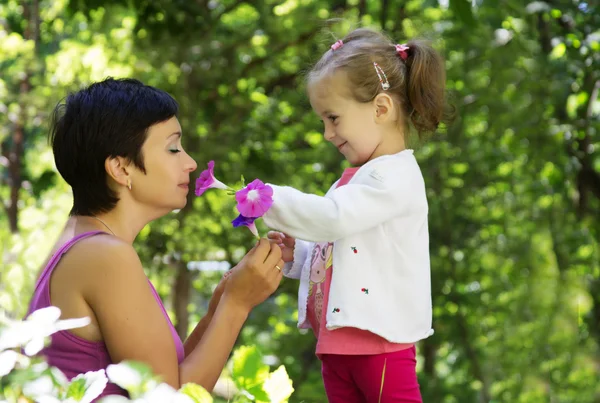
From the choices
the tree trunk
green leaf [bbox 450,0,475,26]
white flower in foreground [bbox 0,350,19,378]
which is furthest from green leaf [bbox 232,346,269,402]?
the tree trunk

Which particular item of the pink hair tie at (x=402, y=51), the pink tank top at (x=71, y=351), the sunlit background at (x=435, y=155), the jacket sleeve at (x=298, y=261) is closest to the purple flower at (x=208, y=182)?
the pink tank top at (x=71, y=351)

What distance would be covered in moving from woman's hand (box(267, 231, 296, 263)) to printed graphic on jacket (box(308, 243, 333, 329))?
0.07 meters

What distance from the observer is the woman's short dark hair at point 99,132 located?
1959 mm

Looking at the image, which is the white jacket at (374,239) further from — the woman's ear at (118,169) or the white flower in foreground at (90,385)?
the white flower in foreground at (90,385)

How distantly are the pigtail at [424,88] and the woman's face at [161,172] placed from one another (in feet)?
2.07

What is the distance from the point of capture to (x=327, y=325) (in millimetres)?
2039

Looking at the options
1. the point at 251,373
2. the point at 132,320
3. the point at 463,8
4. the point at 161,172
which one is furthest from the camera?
the point at 463,8

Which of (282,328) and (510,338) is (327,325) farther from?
(510,338)

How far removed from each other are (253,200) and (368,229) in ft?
1.07

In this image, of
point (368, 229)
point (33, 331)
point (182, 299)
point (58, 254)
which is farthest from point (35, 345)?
point (182, 299)

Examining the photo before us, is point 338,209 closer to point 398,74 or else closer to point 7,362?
point 398,74

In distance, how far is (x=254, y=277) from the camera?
1.95 meters

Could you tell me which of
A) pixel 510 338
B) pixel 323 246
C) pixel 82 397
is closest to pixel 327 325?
pixel 323 246

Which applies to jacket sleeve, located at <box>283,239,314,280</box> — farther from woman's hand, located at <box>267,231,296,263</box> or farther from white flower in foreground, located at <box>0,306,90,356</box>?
white flower in foreground, located at <box>0,306,90,356</box>
